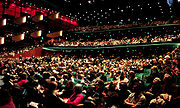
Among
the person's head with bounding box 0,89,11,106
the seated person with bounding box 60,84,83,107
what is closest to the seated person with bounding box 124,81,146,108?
the seated person with bounding box 60,84,83,107

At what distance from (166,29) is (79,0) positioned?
1602cm

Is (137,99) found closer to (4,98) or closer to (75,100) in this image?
(75,100)

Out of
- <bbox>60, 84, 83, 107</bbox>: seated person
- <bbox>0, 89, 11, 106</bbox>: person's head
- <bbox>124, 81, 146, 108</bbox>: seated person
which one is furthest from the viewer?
<bbox>124, 81, 146, 108</bbox>: seated person

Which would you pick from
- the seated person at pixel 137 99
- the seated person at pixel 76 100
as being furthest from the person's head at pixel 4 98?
the seated person at pixel 137 99

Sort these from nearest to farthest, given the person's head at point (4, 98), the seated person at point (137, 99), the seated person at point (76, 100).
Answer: the person's head at point (4, 98) < the seated person at point (76, 100) < the seated person at point (137, 99)

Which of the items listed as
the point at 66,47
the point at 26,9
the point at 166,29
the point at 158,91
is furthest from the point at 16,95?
the point at 26,9

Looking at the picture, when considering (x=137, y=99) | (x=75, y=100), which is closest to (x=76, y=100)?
(x=75, y=100)

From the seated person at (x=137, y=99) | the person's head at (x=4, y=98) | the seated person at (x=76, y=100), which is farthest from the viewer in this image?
the seated person at (x=137, y=99)

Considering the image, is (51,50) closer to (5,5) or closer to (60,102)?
(5,5)

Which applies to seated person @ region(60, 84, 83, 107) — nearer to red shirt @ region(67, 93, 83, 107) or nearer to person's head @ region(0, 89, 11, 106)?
red shirt @ region(67, 93, 83, 107)

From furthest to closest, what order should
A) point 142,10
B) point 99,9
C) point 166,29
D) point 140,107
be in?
point 99,9, point 142,10, point 166,29, point 140,107

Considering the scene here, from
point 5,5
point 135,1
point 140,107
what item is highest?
point 135,1

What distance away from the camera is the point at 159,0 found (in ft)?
74.3

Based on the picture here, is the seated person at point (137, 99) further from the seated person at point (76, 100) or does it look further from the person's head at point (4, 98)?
the person's head at point (4, 98)
